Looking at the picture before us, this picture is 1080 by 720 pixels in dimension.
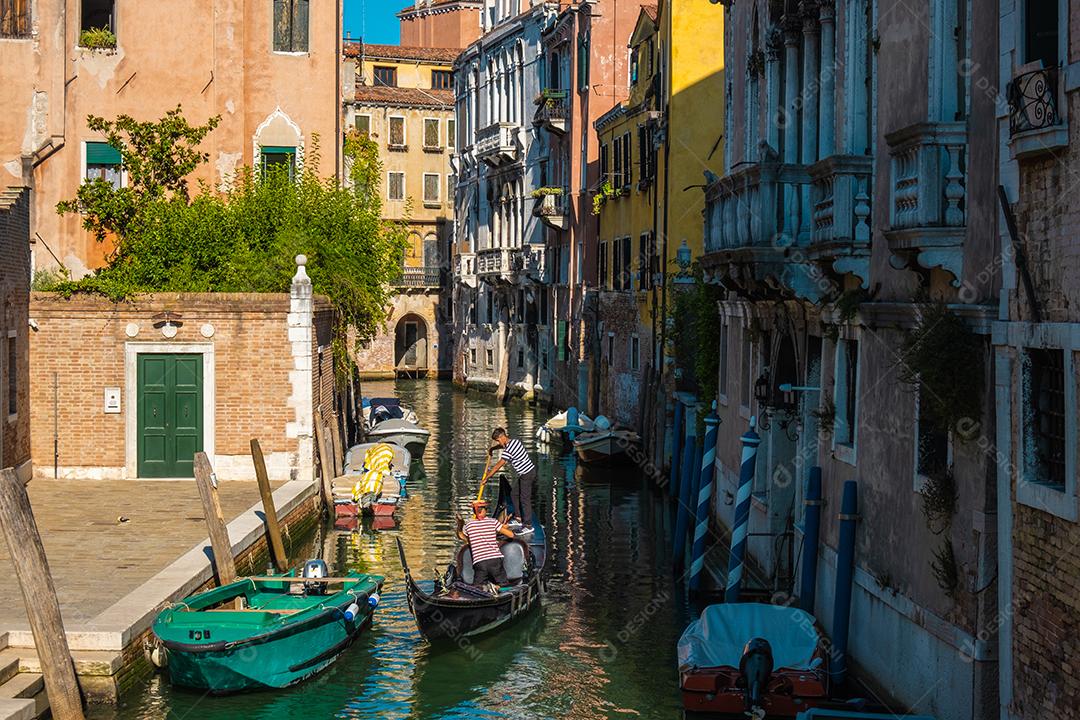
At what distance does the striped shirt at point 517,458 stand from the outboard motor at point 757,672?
7200 millimetres

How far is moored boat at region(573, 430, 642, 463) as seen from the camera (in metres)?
26.0

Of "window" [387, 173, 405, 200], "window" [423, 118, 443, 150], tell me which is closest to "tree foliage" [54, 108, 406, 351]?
"window" [387, 173, 405, 200]

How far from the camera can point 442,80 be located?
5356 cm

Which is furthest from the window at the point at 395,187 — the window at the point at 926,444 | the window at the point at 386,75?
the window at the point at 926,444

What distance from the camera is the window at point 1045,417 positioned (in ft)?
25.3

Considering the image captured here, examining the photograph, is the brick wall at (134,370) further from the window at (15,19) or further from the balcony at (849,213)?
the balcony at (849,213)

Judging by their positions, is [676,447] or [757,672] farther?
[676,447]

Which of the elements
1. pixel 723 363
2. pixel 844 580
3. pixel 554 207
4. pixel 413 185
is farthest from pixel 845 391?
pixel 413 185

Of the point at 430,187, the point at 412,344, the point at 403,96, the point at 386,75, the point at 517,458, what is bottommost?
the point at 517,458

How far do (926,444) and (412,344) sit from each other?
140ft

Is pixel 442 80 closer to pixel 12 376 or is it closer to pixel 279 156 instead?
pixel 279 156

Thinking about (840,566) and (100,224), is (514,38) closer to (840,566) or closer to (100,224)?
(100,224)

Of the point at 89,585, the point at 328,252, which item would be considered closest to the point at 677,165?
the point at 328,252

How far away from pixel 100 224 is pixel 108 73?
2.37 m
